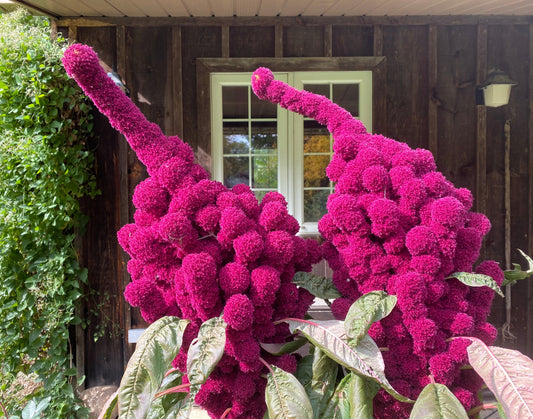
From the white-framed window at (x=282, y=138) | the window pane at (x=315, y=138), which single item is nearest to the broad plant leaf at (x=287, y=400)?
the white-framed window at (x=282, y=138)

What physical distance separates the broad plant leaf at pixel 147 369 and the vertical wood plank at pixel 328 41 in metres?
2.83

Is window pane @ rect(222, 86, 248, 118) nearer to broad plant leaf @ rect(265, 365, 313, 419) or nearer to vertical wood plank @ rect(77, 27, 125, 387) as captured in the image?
vertical wood plank @ rect(77, 27, 125, 387)

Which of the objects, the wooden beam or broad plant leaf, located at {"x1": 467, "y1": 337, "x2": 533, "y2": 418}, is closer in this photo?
broad plant leaf, located at {"x1": 467, "y1": 337, "x2": 533, "y2": 418}

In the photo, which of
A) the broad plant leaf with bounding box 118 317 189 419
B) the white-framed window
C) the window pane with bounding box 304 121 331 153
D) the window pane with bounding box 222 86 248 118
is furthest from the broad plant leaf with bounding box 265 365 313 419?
the window pane with bounding box 222 86 248 118

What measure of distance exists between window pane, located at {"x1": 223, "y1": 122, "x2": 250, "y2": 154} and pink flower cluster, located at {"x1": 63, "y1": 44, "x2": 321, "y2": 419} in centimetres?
244

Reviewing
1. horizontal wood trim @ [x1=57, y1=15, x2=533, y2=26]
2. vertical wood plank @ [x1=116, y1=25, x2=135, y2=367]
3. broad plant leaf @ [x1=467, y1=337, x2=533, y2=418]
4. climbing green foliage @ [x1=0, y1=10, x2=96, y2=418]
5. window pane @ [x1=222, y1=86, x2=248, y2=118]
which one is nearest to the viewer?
broad plant leaf @ [x1=467, y1=337, x2=533, y2=418]

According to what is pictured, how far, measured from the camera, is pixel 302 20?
9.47ft

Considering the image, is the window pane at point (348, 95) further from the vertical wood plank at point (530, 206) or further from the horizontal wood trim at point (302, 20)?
the vertical wood plank at point (530, 206)

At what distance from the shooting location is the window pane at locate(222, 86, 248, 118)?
10.1 ft

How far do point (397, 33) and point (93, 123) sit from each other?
2.58 meters

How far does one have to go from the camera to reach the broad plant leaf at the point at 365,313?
0.53 metres

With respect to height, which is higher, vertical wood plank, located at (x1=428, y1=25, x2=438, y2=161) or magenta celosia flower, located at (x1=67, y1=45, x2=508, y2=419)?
vertical wood plank, located at (x1=428, y1=25, x2=438, y2=161)

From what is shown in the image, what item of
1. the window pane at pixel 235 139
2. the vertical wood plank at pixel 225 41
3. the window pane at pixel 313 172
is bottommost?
the window pane at pixel 313 172

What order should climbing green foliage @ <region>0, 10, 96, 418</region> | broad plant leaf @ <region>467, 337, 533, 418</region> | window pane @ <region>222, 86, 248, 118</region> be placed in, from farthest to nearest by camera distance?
window pane @ <region>222, 86, 248, 118</region> → climbing green foliage @ <region>0, 10, 96, 418</region> → broad plant leaf @ <region>467, 337, 533, 418</region>
